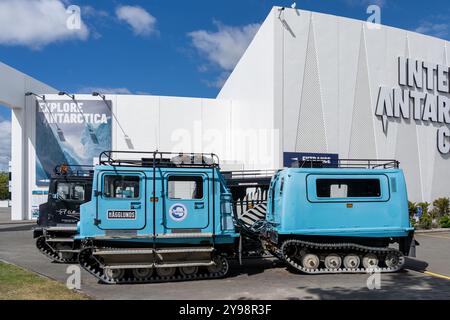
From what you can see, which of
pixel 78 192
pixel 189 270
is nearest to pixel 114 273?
pixel 189 270

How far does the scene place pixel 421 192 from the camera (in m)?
23.4

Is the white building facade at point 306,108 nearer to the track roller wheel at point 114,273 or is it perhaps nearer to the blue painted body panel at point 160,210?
the blue painted body panel at point 160,210

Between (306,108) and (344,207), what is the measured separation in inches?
413

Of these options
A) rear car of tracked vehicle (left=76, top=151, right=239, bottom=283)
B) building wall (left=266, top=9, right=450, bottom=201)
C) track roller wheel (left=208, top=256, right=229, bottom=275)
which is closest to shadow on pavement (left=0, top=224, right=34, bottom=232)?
rear car of tracked vehicle (left=76, top=151, right=239, bottom=283)

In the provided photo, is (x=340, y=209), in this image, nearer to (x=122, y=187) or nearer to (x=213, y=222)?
(x=213, y=222)

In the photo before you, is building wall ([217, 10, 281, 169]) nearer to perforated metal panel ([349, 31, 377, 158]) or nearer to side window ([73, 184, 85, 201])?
perforated metal panel ([349, 31, 377, 158])

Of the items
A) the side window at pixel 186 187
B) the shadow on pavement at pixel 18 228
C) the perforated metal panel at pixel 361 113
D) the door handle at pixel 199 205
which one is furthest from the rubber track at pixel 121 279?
the shadow on pavement at pixel 18 228

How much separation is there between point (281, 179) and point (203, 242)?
2.69 m

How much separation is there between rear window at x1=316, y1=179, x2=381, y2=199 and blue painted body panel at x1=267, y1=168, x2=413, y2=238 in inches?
4.2

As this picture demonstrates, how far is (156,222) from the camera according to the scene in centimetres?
945

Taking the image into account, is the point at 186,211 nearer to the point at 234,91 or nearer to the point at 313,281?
the point at 313,281

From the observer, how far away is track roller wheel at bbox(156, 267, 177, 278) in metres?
9.51
